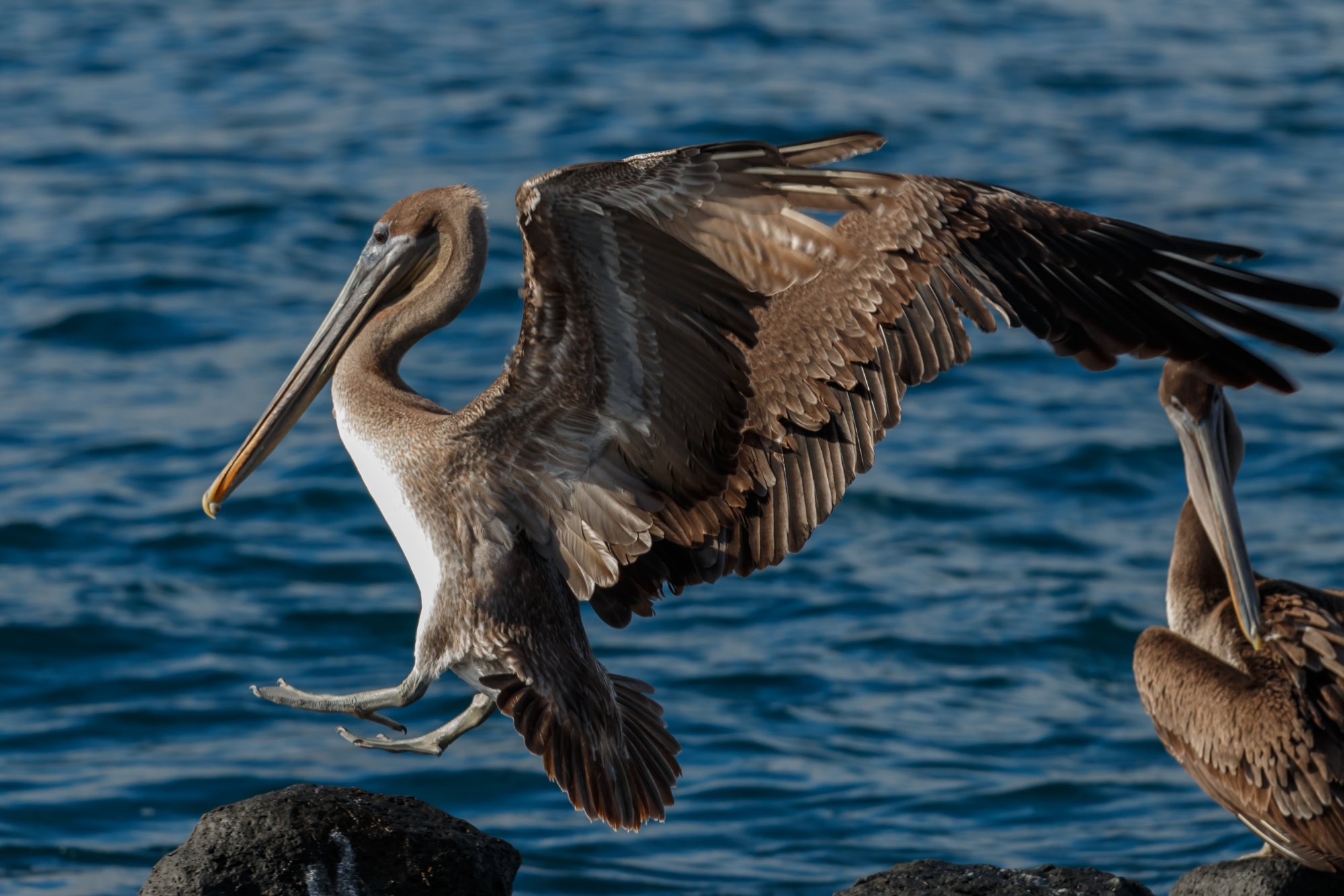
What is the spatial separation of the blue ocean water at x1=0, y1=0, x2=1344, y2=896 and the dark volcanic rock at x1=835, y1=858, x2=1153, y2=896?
2078 millimetres

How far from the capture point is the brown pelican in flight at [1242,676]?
6.04 meters

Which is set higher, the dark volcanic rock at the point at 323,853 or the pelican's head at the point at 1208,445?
the pelican's head at the point at 1208,445

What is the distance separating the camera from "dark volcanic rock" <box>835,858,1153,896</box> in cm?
Result: 475

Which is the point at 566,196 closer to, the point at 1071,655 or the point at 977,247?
the point at 977,247

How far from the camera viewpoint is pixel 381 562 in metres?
9.32

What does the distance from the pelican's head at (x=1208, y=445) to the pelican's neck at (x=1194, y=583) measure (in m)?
0.07

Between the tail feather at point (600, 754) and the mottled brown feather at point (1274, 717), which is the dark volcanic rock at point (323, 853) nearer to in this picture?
the tail feather at point (600, 754)

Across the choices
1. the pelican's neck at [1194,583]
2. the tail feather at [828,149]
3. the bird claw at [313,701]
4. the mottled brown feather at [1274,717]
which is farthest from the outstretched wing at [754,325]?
the pelican's neck at [1194,583]

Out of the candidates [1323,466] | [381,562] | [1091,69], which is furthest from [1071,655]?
[1091,69]

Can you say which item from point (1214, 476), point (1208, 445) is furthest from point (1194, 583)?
point (1208, 445)

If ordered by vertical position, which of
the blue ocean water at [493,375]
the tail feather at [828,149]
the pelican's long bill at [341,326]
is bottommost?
the blue ocean water at [493,375]

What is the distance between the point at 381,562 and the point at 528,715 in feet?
14.5

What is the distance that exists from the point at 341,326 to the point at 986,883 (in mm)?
2650

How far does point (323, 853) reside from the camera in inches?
184
